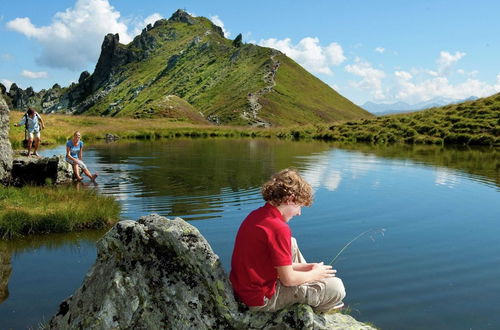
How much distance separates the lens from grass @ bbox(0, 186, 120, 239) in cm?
1418

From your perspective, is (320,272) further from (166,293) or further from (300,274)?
(166,293)

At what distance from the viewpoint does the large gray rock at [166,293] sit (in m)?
6.07

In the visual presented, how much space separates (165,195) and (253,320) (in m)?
16.3

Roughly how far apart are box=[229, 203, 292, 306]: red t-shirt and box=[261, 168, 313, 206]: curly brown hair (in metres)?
0.15

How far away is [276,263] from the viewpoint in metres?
5.82

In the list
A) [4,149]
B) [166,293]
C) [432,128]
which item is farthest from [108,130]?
[166,293]

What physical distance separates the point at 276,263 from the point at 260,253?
25 cm

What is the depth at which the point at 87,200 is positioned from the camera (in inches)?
683

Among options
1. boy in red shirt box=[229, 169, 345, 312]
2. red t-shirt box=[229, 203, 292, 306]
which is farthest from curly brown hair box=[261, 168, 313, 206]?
red t-shirt box=[229, 203, 292, 306]

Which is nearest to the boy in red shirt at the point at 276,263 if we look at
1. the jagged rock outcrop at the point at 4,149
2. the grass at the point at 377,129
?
the jagged rock outcrop at the point at 4,149

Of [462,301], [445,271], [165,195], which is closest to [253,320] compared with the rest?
[462,301]

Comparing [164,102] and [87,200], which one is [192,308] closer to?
[87,200]

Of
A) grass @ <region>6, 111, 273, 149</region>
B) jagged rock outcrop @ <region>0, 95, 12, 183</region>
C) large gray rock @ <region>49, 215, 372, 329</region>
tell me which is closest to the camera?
large gray rock @ <region>49, 215, 372, 329</region>

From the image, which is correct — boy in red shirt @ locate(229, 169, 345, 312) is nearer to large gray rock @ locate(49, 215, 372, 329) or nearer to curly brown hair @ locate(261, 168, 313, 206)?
curly brown hair @ locate(261, 168, 313, 206)
